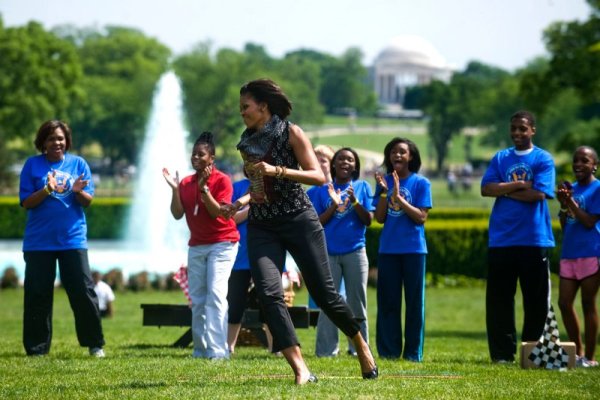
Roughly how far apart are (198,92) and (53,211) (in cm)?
7815

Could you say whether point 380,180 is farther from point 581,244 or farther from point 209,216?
point 581,244

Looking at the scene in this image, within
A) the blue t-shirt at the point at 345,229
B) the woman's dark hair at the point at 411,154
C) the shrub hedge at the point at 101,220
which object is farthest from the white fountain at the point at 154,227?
the woman's dark hair at the point at 411,154

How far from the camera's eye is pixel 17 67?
73.8 m

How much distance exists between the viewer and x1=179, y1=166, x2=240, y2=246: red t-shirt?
10.6 m

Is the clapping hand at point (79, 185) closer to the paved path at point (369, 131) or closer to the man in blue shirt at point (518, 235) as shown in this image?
the man in blue shirt at point (518, 235)

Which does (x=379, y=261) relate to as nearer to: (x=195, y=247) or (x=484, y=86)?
(x=195, y=247)

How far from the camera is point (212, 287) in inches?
415

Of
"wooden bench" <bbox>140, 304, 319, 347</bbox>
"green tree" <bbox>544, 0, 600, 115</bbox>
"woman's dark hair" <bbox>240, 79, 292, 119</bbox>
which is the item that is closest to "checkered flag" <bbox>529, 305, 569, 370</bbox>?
"wooden bench" <bbox>140, 304, 319, 347</bbox>

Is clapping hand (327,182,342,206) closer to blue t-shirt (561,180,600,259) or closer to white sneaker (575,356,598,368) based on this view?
blue t-shirt (561,180,600,259)

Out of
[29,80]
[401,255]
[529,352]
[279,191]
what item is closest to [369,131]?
[29,80]

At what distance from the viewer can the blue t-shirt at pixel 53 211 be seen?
34.9 ft

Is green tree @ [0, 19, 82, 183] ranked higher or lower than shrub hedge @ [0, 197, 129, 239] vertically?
higher

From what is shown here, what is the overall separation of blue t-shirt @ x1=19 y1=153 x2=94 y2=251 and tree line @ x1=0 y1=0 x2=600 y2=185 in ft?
103

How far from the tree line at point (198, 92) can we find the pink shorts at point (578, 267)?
29659 mm
